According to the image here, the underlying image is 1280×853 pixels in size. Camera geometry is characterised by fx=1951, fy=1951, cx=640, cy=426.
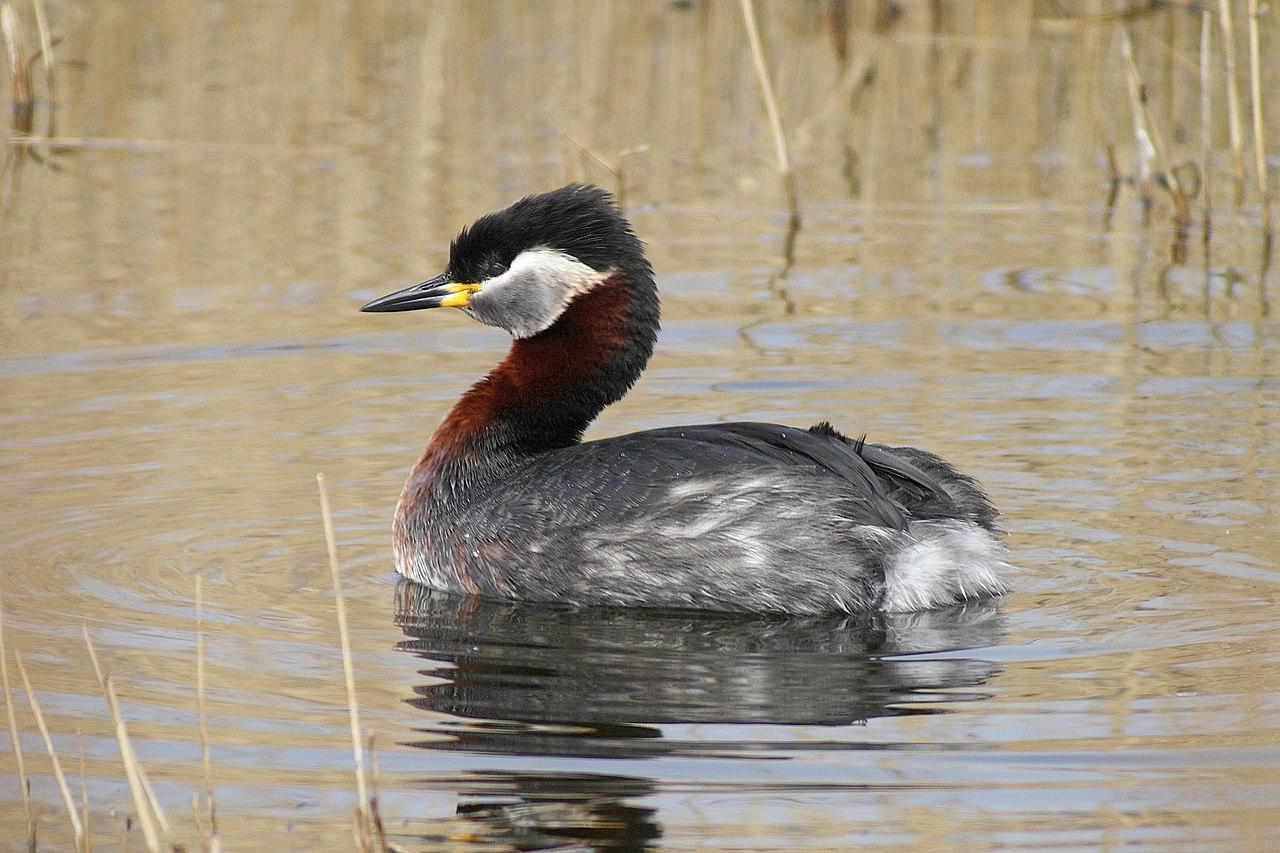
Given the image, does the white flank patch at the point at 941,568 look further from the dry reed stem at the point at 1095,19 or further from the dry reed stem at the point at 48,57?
the dry reed stem at the point at 1095,19

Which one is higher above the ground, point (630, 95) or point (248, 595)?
point (630, 95)

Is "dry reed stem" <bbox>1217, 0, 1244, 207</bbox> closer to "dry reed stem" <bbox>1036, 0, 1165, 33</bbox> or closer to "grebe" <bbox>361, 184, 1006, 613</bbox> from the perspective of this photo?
"dry reed stem" <bbox>1036, 0, 1165, 33</bbox>

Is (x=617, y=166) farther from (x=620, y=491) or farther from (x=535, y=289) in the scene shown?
(x=620, y=491)

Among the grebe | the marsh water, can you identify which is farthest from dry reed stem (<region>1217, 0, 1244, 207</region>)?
the grebe

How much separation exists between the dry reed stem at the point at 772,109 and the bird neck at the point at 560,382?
12.0ft

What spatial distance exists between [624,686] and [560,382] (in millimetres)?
1628

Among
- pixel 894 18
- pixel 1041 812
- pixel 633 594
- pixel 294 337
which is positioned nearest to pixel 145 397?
pixel 294 337

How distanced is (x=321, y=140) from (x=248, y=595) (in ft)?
24.7

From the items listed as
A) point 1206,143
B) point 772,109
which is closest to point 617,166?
point 772,109

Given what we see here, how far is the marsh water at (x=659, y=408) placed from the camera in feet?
14.1

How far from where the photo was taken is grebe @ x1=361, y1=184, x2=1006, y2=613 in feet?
18.4

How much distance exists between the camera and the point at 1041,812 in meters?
4.09

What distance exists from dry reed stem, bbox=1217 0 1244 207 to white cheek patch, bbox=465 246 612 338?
4565mm

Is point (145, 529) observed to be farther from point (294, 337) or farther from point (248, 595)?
point (294, 337)
